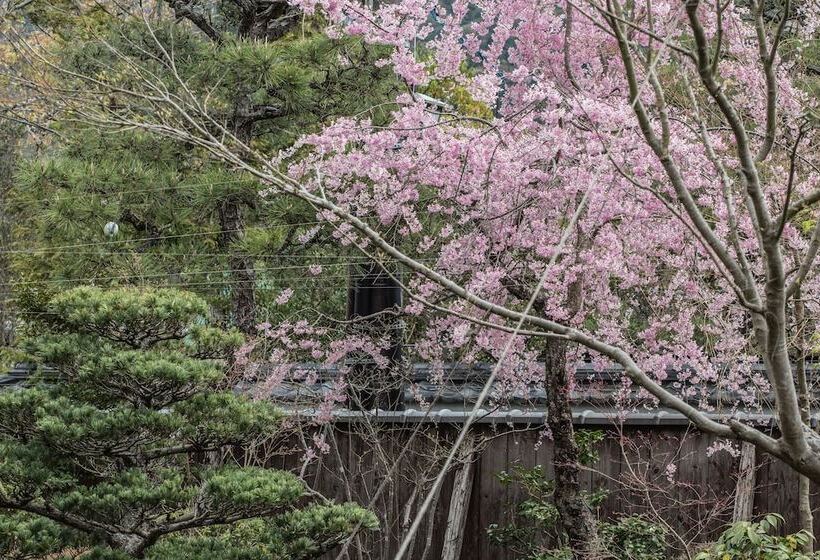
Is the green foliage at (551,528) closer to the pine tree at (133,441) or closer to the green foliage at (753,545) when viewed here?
the green foliage at (753,545)

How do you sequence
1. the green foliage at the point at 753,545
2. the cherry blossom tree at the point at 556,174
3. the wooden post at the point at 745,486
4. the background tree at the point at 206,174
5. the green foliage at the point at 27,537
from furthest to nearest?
1. the background tree at the point at 206,174
2. the wooden post at the point at 745,486
3. the cherry blossom tree at the point at 556,174
4. the green foliage at the point at 27,537
5. the green foliage at the point at 753,545

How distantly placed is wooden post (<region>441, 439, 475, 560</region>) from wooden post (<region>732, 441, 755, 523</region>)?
1677mm

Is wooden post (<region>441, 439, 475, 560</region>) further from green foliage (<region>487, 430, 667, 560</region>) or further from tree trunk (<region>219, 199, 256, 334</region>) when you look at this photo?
tree trunk (<region>219, 199, 256, 334</region>)

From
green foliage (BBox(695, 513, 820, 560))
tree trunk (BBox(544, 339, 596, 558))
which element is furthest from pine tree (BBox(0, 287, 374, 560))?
green foliage (BBox(695, 513, 820, 560))

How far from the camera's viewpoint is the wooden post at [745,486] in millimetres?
5543

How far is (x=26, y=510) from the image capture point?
3838mm

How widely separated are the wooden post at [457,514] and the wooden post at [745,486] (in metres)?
1.68

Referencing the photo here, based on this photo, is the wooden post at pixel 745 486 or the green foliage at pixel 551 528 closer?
the green foliage at pixel 551 528

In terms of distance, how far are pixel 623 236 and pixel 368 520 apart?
2.19 m

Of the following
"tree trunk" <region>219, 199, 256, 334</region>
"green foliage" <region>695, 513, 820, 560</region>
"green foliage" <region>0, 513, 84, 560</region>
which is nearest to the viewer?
"green foliage" <region>695, 513, 820, 560</region>

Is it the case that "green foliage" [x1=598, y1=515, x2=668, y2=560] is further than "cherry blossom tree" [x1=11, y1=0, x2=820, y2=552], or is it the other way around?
"green foliage" [x1=598, y1=515, x2=668, y2=560]

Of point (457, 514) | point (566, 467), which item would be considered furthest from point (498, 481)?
point (566, 467)

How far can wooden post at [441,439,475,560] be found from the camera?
5.84 m

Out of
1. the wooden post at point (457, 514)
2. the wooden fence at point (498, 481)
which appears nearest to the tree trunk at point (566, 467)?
the wooden fence at point (498, 481)
